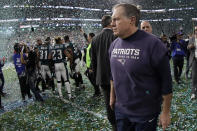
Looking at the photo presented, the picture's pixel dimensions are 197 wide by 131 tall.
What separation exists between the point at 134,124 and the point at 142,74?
0.58 meters

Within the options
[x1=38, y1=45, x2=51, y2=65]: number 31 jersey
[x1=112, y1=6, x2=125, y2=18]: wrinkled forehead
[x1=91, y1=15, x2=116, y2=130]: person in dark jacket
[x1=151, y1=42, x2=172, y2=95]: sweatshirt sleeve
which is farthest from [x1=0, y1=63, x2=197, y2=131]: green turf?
[x1=112, y1=6, x2=125, y2=18]: wrinkled forehead

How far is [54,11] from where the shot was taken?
149 feet

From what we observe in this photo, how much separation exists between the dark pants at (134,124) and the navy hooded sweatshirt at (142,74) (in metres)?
0.07

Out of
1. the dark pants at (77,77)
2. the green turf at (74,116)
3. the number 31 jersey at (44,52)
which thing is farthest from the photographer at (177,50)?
the number 31 jersey at (44,52)

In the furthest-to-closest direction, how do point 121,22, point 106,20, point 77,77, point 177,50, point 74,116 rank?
point 77,77 < point 177,50 < point 74,116 < point 106,20 < point 121,22

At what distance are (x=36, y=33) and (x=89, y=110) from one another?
1602 inches

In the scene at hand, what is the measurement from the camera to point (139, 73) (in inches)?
83.1

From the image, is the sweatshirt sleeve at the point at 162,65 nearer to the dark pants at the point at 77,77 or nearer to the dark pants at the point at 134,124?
the dark pants at the point at 134,124

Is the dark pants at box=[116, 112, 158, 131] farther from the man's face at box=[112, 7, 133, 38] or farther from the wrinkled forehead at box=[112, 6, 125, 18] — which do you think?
the wrinkled forehead at box=[112, 6, 125, 18]

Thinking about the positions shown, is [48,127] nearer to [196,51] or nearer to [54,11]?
[196,51]

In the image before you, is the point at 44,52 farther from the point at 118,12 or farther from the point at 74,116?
the point at 118,12

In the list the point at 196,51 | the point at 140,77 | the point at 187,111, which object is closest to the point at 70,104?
the point at 187,111

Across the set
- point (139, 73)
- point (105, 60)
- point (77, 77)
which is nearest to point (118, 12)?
point (139, 73)

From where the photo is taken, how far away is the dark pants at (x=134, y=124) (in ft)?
7.15
